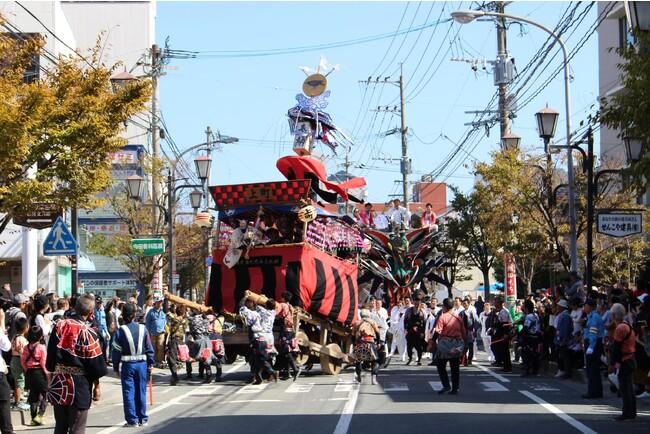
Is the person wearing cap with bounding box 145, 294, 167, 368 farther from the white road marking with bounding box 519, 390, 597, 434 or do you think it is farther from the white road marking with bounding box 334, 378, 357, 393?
the white road marking with bounding box 519, 390, 597, 434

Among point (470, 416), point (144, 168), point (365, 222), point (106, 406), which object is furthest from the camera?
point (144, 168)

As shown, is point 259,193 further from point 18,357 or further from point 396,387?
point 18,357

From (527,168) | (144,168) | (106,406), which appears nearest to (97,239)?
(144,168)

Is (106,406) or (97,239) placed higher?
(97,239)

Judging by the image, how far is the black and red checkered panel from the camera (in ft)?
72.3

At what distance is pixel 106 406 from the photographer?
739 inches

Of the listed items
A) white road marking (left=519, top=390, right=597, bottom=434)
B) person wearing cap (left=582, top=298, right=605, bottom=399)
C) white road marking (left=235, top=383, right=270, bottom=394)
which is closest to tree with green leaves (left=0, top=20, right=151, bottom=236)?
white road marking (left=235, top=383, right=270, bottom=394)

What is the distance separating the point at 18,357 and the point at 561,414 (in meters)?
8.42

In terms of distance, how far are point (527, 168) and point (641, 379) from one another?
769 inches

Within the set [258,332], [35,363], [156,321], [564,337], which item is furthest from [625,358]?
[156,321]

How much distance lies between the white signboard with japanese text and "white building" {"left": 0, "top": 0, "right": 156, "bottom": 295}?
11.5 m

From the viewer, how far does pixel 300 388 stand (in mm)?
20922

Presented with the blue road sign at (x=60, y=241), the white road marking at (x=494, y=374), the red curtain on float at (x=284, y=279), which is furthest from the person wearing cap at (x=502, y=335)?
the blue road sign at (x=60, y=241)

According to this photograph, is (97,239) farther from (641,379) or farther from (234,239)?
(641,379)
